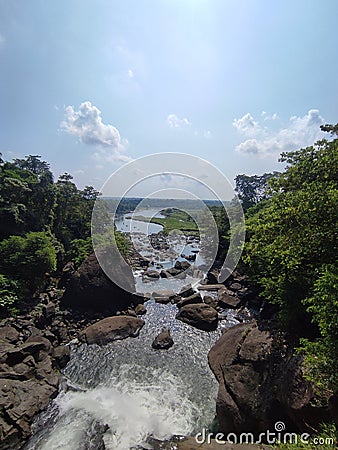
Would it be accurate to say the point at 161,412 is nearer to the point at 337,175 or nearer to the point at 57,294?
the point at 337,175

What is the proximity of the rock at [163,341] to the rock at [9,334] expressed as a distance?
571 centimetres

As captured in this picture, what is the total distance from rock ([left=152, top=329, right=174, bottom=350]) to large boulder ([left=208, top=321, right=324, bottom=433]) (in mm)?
2809

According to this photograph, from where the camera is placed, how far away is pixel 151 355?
9.77m

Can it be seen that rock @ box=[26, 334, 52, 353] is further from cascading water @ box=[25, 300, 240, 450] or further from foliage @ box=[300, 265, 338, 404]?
foliage @ box=[300, 265, 338, 404]

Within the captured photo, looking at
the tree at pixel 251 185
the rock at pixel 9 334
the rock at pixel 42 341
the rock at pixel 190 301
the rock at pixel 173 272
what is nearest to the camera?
the rock at pixel 42 341

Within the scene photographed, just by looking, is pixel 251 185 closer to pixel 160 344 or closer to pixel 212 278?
pixel 212 278

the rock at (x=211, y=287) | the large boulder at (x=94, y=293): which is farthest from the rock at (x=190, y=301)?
the large boulder at (x=94, y=293)

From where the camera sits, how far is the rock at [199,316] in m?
11.6

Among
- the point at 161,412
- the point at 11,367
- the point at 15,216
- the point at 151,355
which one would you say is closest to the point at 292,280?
the point at 161,412

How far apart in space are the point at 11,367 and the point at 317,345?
30.2 feet

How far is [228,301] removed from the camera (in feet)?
46.8

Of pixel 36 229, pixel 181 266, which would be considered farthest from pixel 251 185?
pixel 36 229

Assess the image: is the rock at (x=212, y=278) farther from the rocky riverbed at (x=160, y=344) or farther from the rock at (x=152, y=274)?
the rock at (x=152, y=274)

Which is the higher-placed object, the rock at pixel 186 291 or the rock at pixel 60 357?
the rock at pixel 186 291
